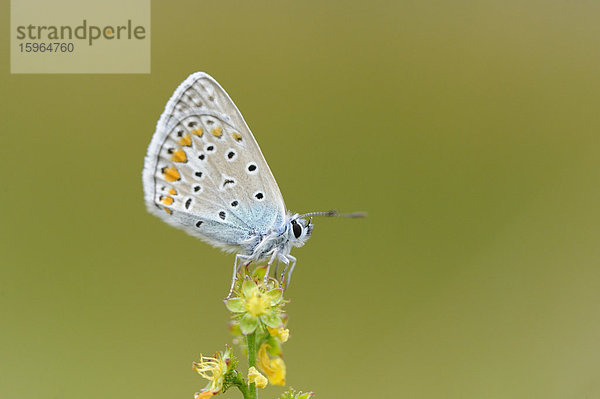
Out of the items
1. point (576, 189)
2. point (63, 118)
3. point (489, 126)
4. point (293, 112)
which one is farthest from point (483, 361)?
point (63, 118)

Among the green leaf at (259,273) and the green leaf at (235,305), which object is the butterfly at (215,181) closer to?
the green leaf at (259,273)

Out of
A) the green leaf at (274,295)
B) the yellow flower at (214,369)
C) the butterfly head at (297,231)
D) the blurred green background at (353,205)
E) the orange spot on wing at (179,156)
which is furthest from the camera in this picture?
the blurred green background at (353,205)

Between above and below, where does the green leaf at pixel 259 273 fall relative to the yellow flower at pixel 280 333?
above

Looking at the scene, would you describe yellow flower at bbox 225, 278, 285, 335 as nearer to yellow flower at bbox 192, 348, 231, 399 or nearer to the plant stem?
the plant stem

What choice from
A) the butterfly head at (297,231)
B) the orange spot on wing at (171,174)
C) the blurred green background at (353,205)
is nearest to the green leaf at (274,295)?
the butterfly head at (297,231)

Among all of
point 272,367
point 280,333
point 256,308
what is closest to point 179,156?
point 256,308

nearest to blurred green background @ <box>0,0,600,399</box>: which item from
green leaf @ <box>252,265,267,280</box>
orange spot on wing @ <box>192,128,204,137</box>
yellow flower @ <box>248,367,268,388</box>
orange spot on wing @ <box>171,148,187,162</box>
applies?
green leaf @ <box>252,265,267,280</box>

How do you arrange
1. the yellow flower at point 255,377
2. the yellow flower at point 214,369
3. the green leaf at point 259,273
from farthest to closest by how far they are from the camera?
the green leaf at point 259,273 < the yellow flower at point 214,369 < the yellow flower at point 255,377
